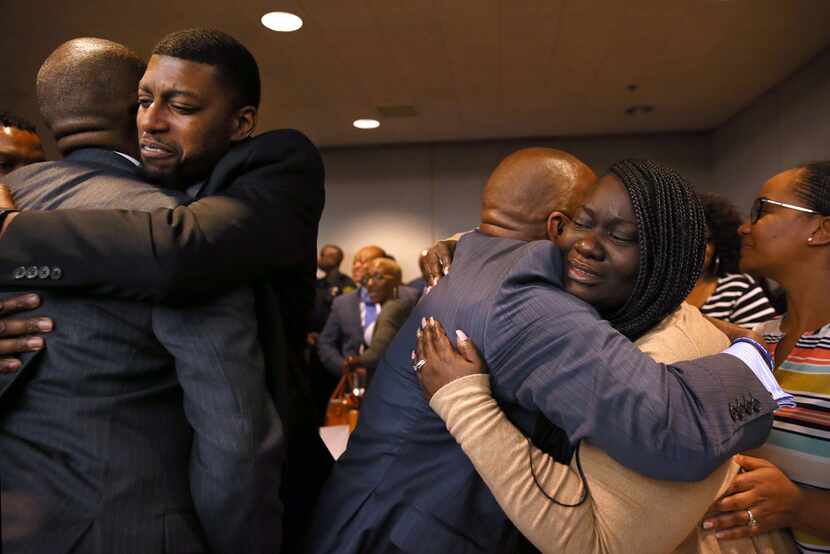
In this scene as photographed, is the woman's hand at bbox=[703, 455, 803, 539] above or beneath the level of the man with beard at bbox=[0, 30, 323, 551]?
beneath

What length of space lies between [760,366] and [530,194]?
637 millimetres

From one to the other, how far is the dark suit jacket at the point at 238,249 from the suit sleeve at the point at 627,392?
0.42m

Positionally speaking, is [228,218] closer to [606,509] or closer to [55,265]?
[55,265]

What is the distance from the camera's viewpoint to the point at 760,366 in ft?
3.50

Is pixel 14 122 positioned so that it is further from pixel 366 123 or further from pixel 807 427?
pixel 366 123

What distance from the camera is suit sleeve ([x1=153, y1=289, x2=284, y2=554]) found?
3.08ft

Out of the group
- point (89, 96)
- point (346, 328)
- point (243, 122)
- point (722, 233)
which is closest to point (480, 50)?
point (346, 328)

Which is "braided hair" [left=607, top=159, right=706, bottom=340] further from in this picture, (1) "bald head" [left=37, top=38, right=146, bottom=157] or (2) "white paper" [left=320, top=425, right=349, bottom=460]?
(2) "white paper" [left=320, top=425, right=349, bottom=460]

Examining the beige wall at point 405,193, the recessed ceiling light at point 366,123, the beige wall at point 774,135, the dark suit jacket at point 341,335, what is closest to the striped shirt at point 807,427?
the dark suit jacket at point 341,335

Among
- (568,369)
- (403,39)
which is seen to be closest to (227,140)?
(568,369)

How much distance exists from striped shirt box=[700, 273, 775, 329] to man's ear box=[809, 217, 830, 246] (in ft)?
3.57

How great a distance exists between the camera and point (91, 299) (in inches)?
36.9

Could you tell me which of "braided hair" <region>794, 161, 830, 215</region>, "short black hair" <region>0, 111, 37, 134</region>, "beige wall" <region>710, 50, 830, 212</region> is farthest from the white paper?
"beige wall" <region>710, 50, 830, 212</region>

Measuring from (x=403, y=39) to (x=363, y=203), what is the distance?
12.8 ft
